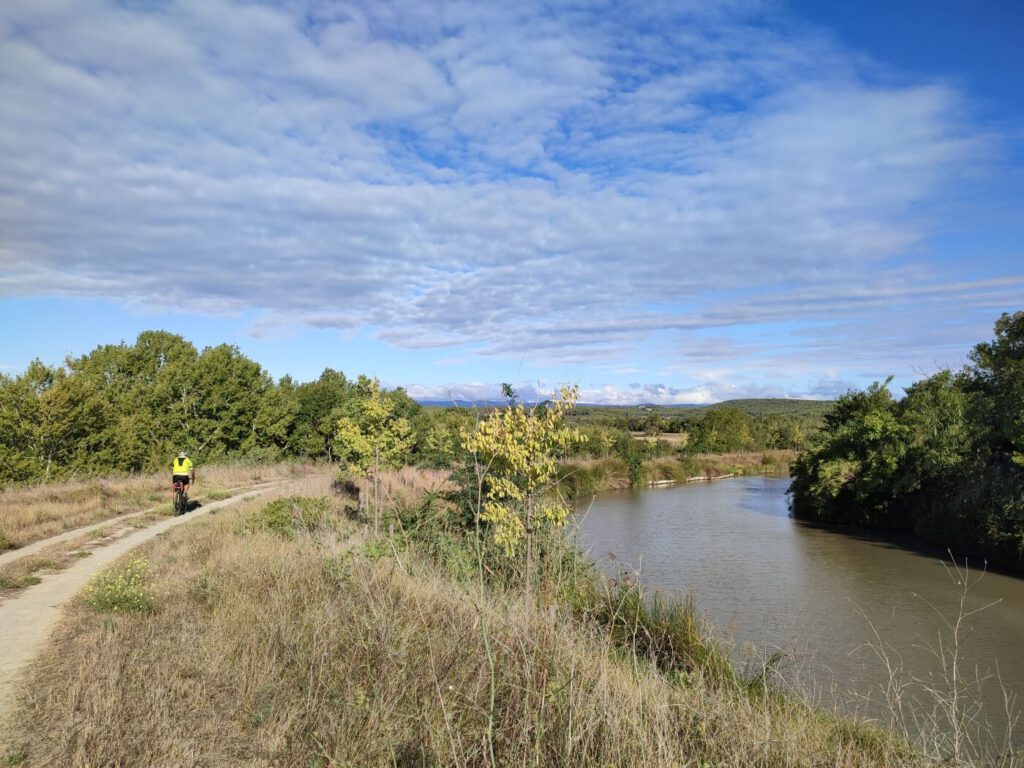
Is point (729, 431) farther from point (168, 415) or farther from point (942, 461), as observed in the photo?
point (168, 415)

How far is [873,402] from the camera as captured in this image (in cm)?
3152

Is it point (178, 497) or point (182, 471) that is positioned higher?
point (182, 471)

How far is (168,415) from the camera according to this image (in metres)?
40.3

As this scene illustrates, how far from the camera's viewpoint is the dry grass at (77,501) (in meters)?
13.4

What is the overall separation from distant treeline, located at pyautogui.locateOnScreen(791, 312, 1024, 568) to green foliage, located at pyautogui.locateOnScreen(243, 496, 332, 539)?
18449 millimetres

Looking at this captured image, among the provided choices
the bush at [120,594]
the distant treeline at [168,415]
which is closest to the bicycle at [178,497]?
the bush at [120,594]

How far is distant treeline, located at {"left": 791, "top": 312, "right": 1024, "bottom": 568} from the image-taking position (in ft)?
64.3

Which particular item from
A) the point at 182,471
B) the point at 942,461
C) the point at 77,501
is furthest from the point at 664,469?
the point at 77,501

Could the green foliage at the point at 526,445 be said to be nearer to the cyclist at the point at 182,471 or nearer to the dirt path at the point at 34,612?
the dirt path at the point at 34,612

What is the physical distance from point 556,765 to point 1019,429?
20.5 m

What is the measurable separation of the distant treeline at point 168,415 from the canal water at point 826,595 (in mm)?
11998

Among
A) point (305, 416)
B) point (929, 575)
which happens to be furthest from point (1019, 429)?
point (305, 416)

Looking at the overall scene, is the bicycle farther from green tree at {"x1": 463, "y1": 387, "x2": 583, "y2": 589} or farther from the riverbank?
the riverbank

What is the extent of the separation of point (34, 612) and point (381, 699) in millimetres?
5587
